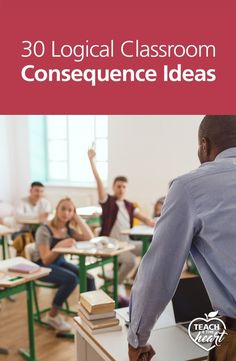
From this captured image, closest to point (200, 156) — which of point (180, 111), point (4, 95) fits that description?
point (4, 95)

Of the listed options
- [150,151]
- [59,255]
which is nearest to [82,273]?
[59,255]

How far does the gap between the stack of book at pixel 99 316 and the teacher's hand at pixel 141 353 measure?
0.38 metres

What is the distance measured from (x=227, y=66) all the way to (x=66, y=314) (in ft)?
11.0

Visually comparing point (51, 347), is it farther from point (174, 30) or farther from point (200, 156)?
point (174, 30)

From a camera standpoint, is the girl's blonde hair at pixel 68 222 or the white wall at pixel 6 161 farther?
the white wall at pixel 6 161

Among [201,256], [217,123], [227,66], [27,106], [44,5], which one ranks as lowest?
[201,256]

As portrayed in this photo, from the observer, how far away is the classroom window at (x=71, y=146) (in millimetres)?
8023

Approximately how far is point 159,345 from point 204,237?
66cm

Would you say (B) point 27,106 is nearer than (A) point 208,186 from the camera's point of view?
No

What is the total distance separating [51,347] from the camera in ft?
11.1

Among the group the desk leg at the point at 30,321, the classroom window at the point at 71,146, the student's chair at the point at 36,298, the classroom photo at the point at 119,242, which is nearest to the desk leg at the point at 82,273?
the classroom photo at the point at 119,242

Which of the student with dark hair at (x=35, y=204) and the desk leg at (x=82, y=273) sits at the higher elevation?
the student with dark hair at (x=35, y=204)

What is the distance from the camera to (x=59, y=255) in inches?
151

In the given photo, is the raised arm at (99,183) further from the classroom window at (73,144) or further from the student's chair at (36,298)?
the classroom window at (73,144)
